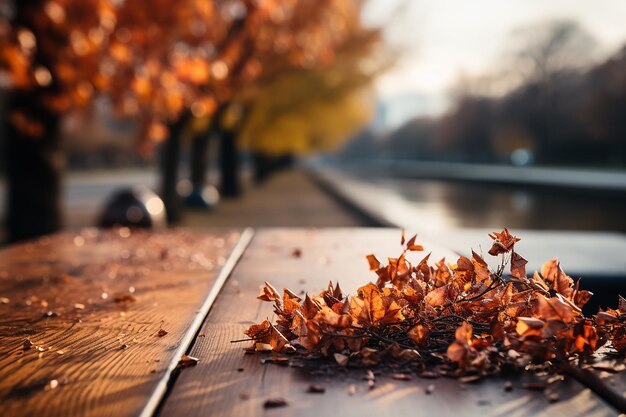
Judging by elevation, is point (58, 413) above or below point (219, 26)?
below

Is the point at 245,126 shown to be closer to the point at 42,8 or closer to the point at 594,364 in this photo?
the point at 42,8

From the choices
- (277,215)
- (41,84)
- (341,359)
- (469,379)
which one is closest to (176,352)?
(341,359)

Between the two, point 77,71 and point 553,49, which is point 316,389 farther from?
point 553,49

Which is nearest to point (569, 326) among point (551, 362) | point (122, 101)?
point (551, 362)

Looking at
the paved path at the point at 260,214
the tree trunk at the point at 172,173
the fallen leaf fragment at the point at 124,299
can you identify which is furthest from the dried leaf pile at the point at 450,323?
the tree trunk at the point at 172,173

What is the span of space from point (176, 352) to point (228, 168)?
2100 centimetres

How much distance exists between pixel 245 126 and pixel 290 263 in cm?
1996

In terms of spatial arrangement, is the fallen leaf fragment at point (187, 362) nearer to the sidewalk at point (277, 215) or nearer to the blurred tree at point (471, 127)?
the sidewalk at point (277, 215)

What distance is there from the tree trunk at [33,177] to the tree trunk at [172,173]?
18.8 ft

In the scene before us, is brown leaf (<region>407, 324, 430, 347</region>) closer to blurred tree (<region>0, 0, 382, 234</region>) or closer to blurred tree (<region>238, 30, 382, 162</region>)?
blurred tree (<region>0, 0, 382, 234</region>)

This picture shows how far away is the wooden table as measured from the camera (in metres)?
1.48

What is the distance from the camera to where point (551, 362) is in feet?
5.89

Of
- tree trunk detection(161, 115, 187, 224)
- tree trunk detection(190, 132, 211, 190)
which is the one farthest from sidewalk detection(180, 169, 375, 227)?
tree trunk detection(190, 132, 211, 190)

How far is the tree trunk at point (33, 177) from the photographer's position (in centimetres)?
809
